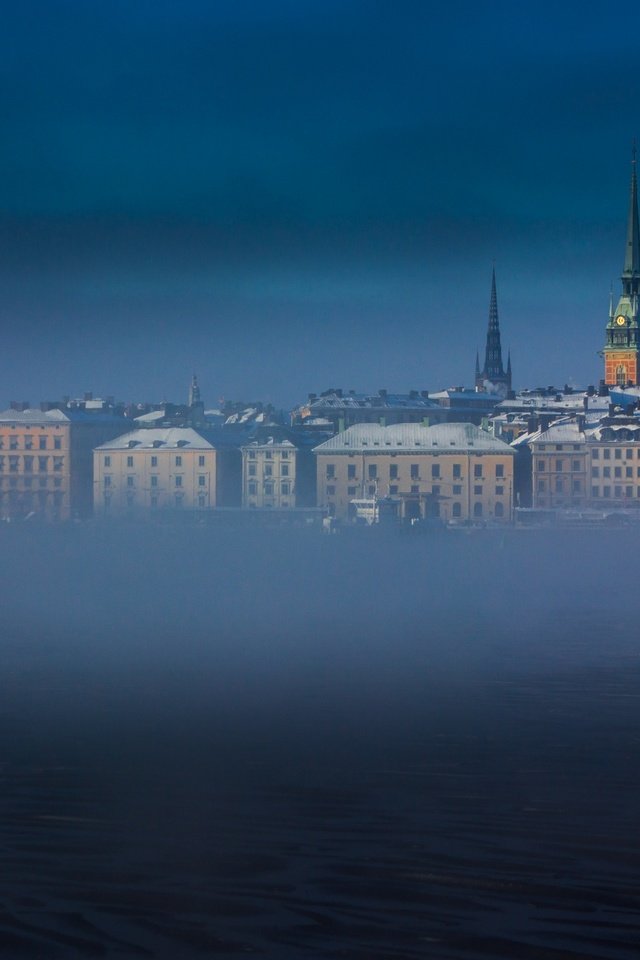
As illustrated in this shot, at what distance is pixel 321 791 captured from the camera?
11891 mm

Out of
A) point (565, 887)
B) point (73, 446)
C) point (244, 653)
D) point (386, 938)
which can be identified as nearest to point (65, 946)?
point (386, 938)

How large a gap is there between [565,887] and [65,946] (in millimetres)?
2649

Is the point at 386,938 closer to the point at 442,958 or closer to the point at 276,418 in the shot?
the point at 442,958

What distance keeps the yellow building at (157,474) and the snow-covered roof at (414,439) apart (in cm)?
647

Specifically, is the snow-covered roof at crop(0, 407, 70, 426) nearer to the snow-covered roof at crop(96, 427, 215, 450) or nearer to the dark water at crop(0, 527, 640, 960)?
A: the snow-covered roof at crop(96, 427, 215, 450)

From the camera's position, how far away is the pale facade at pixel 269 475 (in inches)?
3580

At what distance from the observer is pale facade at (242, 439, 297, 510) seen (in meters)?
90.9

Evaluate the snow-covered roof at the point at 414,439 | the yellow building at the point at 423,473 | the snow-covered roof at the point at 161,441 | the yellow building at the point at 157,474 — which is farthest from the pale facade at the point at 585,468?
the snow-covered roof at the point at 161,441

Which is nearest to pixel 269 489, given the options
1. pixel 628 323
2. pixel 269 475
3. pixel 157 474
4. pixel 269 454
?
pixel 269 475

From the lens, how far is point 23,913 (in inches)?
350

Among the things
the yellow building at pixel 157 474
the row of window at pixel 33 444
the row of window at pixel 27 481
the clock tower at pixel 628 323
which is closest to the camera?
the yellow building at pixel 157 474

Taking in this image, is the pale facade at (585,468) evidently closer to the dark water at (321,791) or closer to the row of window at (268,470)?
the row of window at (268,470)

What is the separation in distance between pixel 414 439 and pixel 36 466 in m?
21.1

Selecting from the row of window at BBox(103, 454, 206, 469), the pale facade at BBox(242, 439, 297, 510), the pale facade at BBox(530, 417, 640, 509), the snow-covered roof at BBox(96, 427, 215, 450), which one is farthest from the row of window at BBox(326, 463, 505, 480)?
the row of window at BBox(103, 454, 206, 469)
